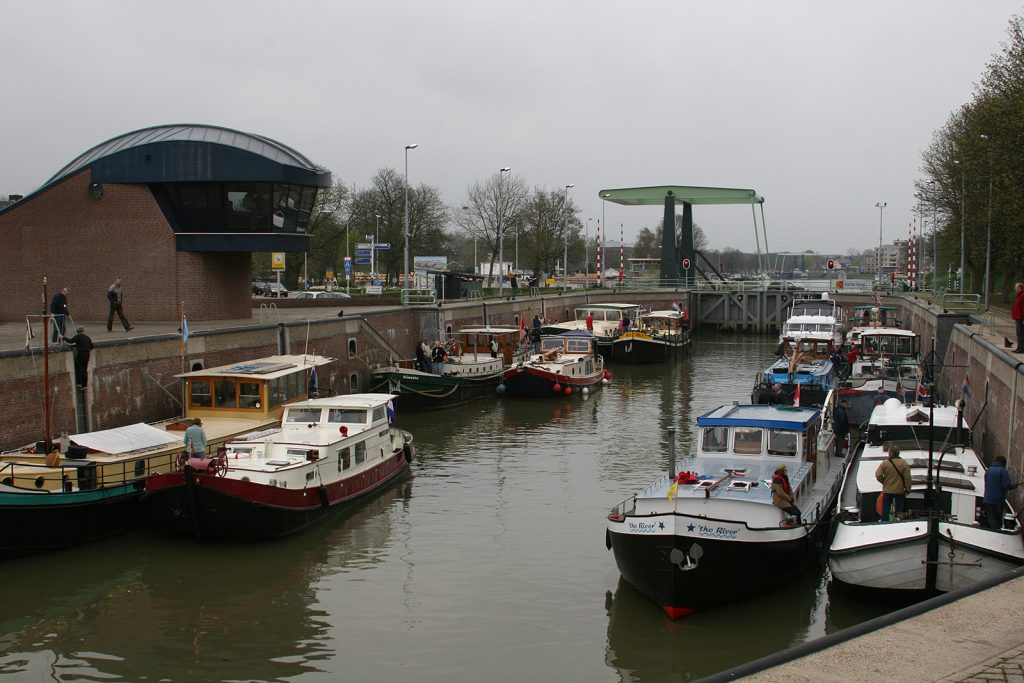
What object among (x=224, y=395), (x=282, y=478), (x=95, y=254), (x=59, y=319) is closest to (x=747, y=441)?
(x=282, y=478)

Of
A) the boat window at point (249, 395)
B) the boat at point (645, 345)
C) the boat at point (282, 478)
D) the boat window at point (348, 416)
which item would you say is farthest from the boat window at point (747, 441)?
the boat at point (645, 345)

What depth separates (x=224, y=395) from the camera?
84.2ft

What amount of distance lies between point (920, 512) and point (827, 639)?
329 inches

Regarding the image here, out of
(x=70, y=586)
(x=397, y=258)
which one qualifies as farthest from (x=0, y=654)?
(x=397, y=258)

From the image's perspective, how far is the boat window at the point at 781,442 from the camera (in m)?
19.5

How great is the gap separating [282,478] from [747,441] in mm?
9509

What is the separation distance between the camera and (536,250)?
95562 mm

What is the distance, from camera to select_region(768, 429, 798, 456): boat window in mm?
19516

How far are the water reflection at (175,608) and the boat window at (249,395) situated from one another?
535cm

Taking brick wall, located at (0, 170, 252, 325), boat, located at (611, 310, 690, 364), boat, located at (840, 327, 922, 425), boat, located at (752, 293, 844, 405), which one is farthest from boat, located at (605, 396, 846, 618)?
boat, located at (611, 310, 690, 364)

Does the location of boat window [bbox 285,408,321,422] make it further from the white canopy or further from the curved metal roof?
the curved metal roof

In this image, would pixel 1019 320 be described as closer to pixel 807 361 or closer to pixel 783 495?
pixel 783 495

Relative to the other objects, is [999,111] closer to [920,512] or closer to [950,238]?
[950,238]

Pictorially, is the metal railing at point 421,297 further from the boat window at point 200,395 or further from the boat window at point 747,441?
the boat window at point 747,441
